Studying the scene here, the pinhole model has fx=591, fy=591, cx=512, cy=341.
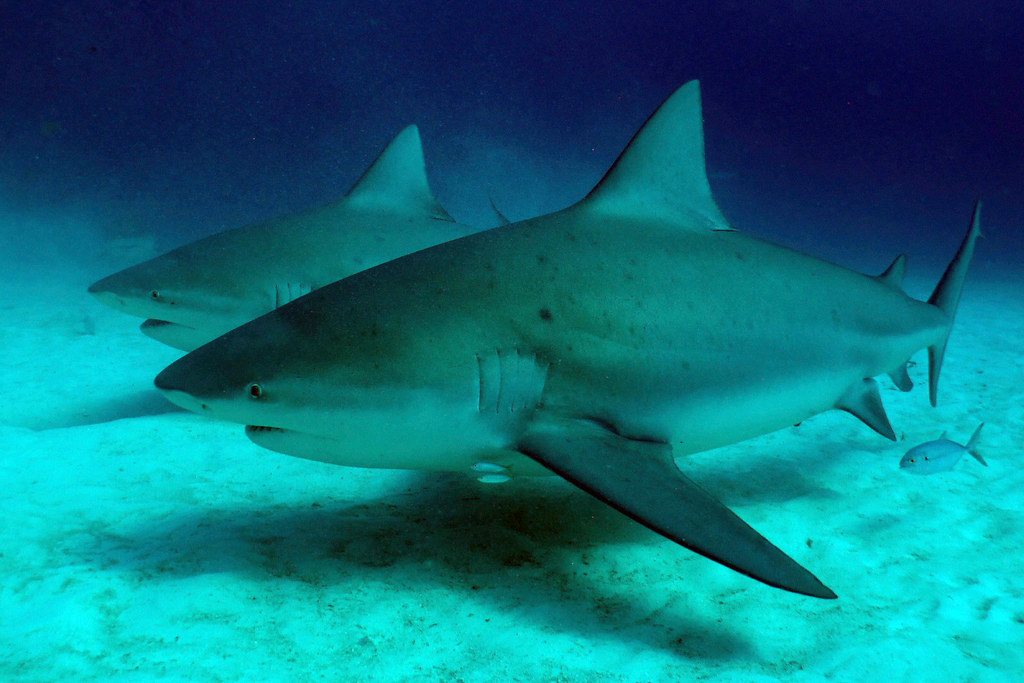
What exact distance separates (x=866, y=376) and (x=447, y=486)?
99.8 inches

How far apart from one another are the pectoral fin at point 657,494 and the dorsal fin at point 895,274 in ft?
8.19

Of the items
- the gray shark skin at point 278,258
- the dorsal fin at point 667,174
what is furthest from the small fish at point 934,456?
the gray shark skin at point 278,258

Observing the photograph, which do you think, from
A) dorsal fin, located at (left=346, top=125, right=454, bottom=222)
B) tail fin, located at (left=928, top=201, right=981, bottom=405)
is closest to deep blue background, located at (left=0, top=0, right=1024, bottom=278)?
dorsal fin, located at (left=346, top=125, right=454, bottom=222)

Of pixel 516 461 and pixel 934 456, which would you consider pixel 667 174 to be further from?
pixel 934 456

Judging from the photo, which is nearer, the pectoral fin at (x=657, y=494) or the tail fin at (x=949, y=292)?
→ the pectoral fin at (x=657, y=494)

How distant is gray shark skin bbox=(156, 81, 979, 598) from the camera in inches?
75.7

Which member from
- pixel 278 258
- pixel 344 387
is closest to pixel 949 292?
pixel 344 387

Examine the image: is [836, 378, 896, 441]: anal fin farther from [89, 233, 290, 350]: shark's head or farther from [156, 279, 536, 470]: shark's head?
[89, 233, 290, 350]: shark's head

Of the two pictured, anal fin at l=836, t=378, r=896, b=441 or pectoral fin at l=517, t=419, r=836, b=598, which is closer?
pectoral fin at l=517, t=419, r=836, b=598

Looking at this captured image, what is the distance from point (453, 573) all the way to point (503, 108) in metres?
39.0

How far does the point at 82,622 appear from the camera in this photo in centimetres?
181

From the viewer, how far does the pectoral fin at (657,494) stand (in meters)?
1.62

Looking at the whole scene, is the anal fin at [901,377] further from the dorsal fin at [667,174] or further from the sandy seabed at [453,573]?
the dorsal fin at [667,174]

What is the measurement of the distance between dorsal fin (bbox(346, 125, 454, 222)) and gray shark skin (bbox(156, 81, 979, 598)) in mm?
2132
